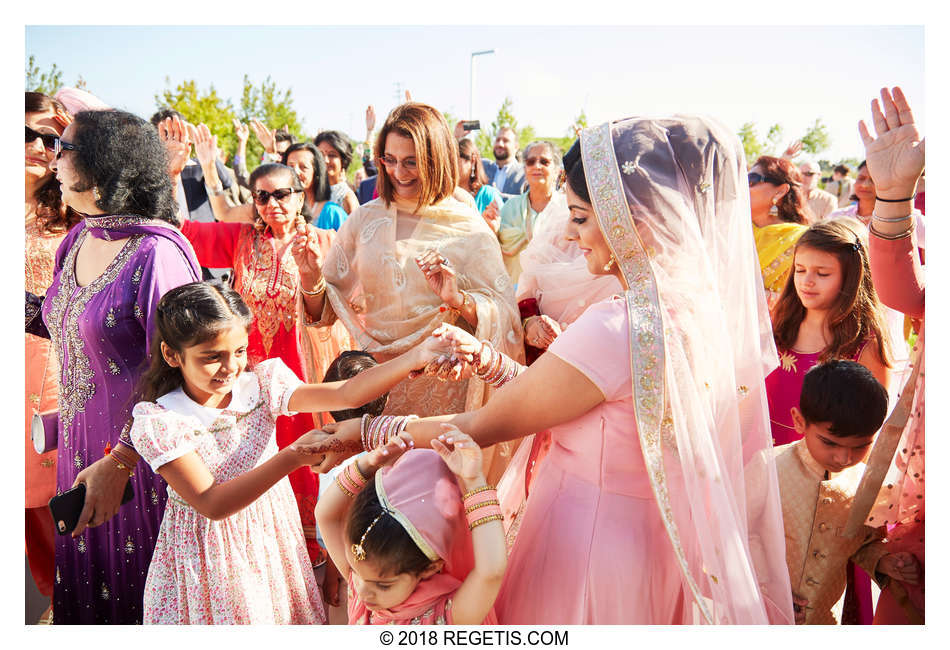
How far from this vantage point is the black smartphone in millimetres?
2094

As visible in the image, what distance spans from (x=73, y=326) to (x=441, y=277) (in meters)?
1.28

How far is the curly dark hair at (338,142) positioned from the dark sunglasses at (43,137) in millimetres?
3060

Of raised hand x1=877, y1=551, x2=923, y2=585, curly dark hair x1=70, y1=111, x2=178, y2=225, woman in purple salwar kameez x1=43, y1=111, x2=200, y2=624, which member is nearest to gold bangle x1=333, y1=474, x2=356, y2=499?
A: woman in purple salwar kameez x1=43, y1=111, x2=200, y2=624

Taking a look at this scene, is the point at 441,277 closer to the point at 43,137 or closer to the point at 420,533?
the point at 420,533

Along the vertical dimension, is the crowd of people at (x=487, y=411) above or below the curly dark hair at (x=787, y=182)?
below

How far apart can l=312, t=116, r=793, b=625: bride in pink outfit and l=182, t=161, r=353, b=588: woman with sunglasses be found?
1785mm

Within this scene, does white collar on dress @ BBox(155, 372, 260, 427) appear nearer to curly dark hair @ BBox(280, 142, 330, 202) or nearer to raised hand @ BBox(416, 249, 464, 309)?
raised hand @ BBox(416, 249, 464, 309)

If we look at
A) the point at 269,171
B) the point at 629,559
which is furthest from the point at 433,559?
the point at 269,171

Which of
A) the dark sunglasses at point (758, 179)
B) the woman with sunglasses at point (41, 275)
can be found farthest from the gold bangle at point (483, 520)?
the dark sunglasses at point (758, 179)

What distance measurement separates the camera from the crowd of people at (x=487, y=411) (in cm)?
169

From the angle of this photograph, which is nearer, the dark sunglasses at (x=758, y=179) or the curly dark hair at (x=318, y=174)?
the dark sunglasses at (x=758, y=179)

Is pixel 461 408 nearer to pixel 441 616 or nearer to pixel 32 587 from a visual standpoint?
pixel 441 616

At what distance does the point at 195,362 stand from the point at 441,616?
3.07 feet

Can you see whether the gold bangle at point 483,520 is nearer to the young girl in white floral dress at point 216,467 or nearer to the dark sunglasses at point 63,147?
the young girl in white floral dress at point 216,467
